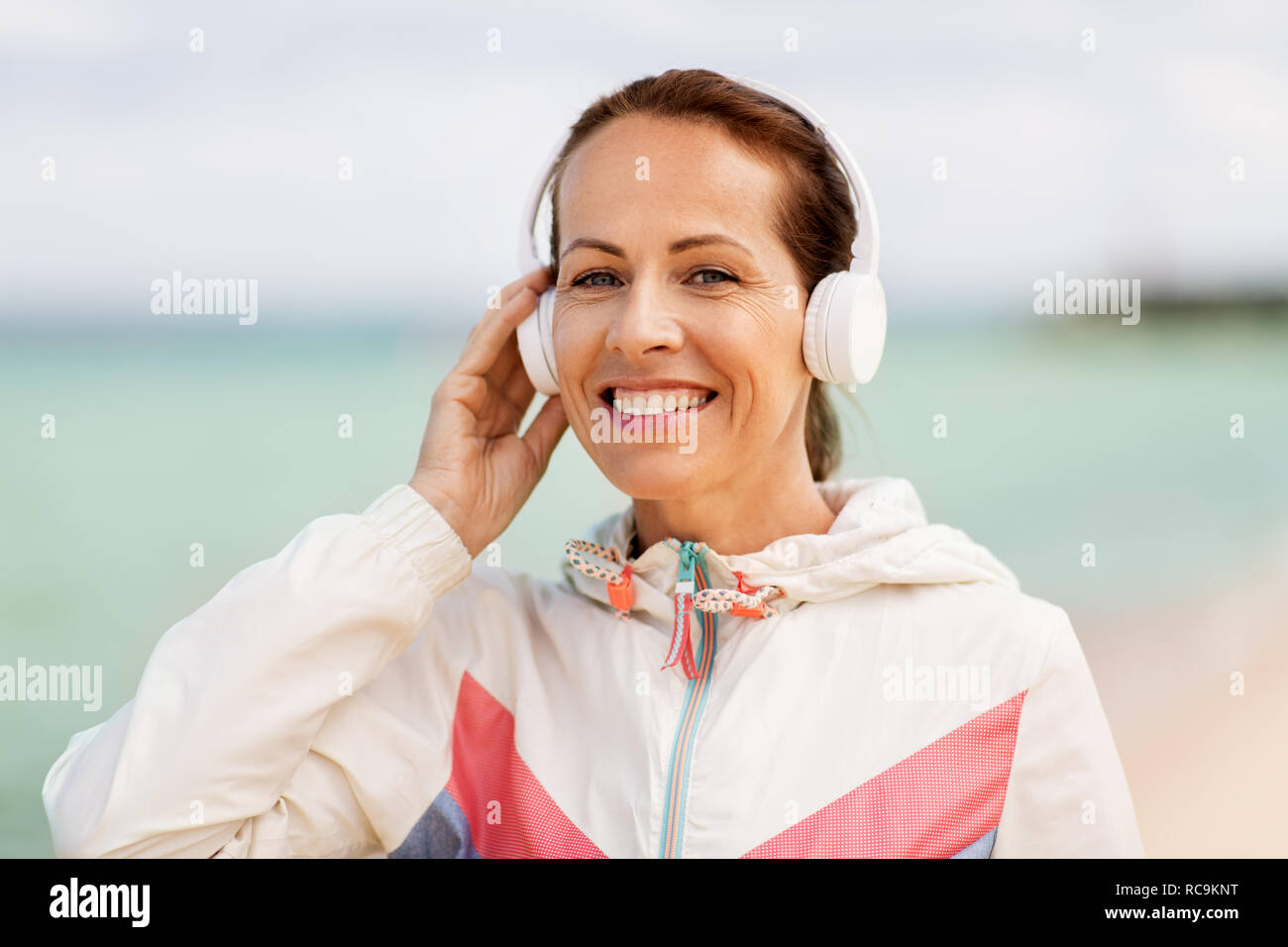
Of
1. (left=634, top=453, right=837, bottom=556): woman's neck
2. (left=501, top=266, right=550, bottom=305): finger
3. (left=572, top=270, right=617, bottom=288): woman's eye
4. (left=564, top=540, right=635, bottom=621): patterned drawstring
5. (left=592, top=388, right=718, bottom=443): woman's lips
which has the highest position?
(left=501, top=266, right=550, bottom=305): finger

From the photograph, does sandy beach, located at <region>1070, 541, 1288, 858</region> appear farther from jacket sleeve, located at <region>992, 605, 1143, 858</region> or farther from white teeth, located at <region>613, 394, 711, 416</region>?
white teeth, located at <region>613, 394, 711, 416</region>

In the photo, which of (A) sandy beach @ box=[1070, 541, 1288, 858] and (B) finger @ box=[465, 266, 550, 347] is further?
(A) sandy beach @ box=[1070, 541, 1288, 858]

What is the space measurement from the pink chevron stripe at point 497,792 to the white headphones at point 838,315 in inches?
23.0

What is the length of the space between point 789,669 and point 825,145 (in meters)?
0.91

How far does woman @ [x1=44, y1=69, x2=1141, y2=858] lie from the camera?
171 cm

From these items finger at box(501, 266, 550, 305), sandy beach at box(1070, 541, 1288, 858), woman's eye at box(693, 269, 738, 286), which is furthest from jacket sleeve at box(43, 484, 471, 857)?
sandy beach at box(1070, 541, 1288, 858)

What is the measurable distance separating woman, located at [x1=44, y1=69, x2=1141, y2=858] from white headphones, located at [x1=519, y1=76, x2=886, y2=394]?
41mm

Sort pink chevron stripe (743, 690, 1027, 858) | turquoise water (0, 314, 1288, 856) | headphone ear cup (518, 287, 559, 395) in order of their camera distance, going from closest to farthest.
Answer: pink chevron stripe (743, 690, 1027, 858) < headphone ear cup (518, 287, 559, 395) < turquoise water (0, 314, 1288, 856)

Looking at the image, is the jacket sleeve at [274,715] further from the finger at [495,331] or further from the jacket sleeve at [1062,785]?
the jacket sleeve at [1062,785]

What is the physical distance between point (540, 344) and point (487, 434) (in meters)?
0.22

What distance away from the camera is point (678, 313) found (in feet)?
5.94

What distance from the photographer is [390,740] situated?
74.2 inches
